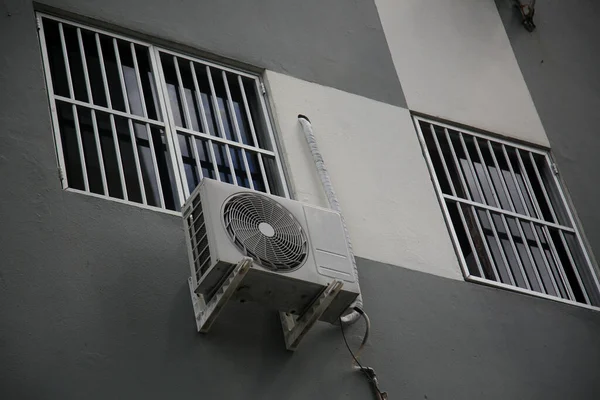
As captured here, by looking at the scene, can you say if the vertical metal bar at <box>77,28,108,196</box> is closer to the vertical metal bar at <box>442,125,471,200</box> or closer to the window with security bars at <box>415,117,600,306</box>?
the window with security bars at <box>415,117,600,306</box>

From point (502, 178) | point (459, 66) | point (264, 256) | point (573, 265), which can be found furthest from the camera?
point (459, 66)

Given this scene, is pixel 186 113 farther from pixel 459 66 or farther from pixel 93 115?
pixel 459 66

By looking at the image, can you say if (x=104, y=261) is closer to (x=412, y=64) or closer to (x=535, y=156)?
(x=412, y=64)

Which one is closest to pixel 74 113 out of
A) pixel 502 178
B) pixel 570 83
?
pixel 502 178

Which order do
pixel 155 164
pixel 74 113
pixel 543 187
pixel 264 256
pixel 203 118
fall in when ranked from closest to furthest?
pixel 264 256
pixel 74 113
pixel 155 164
pixel 203 118
pixel 543 187

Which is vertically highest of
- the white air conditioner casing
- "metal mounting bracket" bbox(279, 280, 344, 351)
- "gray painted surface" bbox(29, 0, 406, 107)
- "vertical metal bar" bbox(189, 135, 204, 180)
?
"gray painted surface" bbox(29, 0, 406, 107)

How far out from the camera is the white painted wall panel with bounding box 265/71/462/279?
853cm

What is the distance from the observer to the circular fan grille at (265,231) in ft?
22.5

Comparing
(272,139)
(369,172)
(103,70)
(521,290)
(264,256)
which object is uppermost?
(103,70)

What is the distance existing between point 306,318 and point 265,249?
64 cm

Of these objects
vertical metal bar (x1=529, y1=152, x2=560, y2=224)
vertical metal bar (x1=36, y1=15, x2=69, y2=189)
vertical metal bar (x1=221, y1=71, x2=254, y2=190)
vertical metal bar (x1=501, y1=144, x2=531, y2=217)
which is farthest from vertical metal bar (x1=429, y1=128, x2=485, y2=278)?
vertical metal bar (x1=36, y1=15, x2=69, y2=189)

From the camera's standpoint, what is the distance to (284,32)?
9492mm

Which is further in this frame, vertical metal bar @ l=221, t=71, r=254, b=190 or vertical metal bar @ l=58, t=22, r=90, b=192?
vertical metal bar @ l=221, t=71, r=254, b=190

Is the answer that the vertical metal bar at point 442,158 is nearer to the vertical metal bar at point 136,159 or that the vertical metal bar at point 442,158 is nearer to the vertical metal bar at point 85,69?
the vertical metal bar at point 136,159
